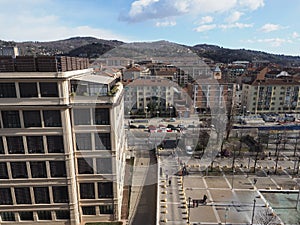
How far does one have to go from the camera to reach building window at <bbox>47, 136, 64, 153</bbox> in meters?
12.5

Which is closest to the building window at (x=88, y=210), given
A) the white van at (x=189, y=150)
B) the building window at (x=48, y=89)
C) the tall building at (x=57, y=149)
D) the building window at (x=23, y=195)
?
the tall building at (x=57, y=149)

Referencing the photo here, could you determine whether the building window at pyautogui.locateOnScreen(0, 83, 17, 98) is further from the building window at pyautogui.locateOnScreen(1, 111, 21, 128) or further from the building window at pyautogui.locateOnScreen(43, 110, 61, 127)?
the building window at pyautogui.locateOnScreen(43, 110, 61, 127)

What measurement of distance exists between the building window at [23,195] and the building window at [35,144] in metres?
2.61

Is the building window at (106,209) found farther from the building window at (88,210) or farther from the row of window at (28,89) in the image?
the row of window at (28,89)

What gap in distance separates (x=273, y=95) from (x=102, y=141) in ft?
121

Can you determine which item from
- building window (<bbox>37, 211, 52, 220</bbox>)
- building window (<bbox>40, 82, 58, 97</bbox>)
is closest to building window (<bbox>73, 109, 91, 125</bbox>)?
building window (<bbox>40, 82, 58, 97</bbox>)

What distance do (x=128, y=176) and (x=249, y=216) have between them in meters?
10.6

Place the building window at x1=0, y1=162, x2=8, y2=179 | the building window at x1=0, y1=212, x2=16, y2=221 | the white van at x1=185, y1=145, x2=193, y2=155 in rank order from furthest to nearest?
the white van at x1=185, y1=145, x2=193, y2=155
the building window at x1=0, y1=212, x2=16, y2=221
the building window at x1=0, y1=162, x2=8, y2=179

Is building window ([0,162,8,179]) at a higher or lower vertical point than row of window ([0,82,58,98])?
lower

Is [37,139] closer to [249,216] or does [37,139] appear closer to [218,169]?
[249,216]

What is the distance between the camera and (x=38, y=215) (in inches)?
547

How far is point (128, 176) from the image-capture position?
20.1 meters

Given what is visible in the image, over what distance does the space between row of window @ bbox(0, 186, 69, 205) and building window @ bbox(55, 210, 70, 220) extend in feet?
2.52

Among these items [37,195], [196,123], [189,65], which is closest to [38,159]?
[37,195]
